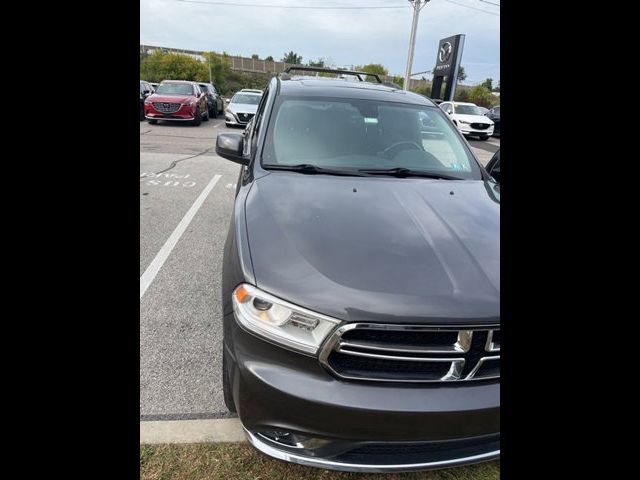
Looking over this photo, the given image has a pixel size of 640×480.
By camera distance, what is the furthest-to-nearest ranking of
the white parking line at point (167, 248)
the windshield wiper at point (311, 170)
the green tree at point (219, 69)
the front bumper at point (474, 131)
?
the green tree at point (219, 69)
the front bumper at point (474, 131)
the white parking line at point (167, 248)
the windshield wiper at point (311, 170)

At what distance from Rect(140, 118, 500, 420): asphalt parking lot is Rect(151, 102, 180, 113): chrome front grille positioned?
25.5ft

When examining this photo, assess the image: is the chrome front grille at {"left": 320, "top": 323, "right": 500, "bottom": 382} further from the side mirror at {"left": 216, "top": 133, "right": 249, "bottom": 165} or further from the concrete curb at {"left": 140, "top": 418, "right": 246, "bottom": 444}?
the side mirror at {"left": 216, "top": 133, "right": 249, "bottom": 165}

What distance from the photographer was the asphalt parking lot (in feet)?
6.89

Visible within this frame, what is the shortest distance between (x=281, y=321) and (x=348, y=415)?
40cm

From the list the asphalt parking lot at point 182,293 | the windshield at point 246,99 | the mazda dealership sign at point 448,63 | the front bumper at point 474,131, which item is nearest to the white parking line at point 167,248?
the asphalt parking lot at point 182,293

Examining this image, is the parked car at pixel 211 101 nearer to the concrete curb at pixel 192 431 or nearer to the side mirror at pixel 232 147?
the side mirror at pixel 232 147

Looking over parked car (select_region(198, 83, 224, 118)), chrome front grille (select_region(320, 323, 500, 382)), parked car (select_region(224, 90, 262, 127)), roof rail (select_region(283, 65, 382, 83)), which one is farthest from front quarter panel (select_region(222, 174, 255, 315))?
parked car (select_region(198, 83, 224, 118))

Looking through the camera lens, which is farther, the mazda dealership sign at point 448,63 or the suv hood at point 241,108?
the mazda dealership sign at point 448,63

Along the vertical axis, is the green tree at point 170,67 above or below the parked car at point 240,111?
above

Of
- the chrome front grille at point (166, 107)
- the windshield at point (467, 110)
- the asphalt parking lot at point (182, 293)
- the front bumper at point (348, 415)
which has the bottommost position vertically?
the asphalt parking lot at point (182, 293)

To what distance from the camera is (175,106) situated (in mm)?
13711

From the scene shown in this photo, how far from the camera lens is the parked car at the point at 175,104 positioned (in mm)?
13594

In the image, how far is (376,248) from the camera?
5.24ft
